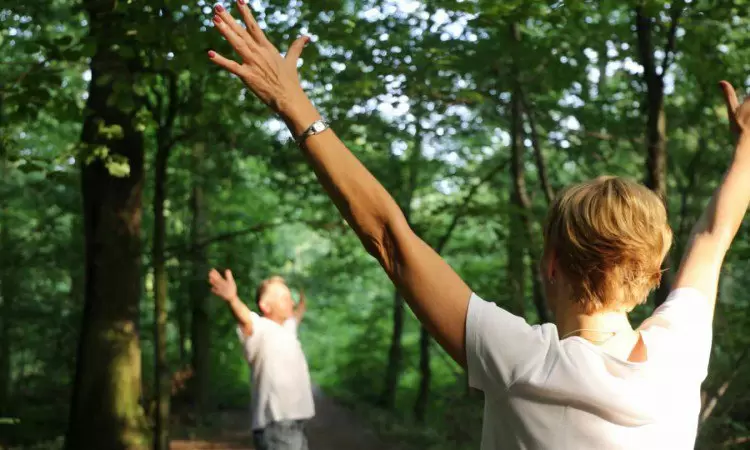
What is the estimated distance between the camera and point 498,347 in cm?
163

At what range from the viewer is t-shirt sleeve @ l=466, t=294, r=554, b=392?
5.32 ft

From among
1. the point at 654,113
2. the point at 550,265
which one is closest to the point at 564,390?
the point at 550,265

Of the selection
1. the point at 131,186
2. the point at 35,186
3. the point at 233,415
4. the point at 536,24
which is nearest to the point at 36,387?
the point at 233,415

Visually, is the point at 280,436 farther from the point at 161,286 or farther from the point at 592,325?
the point at 592,325

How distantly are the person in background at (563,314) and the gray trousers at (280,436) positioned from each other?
16.6 ft

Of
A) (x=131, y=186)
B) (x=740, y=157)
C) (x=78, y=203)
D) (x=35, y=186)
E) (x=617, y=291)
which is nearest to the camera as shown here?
(x=617, y=291)

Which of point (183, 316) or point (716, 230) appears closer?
point (716, 230)

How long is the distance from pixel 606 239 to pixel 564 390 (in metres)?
0.31

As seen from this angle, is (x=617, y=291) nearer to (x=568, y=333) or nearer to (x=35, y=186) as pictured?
(x=568, y=333)

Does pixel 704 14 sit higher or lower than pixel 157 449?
higher

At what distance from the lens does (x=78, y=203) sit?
16.0m

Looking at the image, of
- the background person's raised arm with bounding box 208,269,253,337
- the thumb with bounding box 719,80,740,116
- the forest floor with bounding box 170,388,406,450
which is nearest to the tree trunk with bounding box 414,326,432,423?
the forest floor with bounding box 170,388,406,450

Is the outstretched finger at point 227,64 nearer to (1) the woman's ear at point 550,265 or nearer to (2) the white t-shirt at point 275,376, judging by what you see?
(1) the woman's ear at point 550,265

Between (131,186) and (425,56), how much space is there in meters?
3.90
